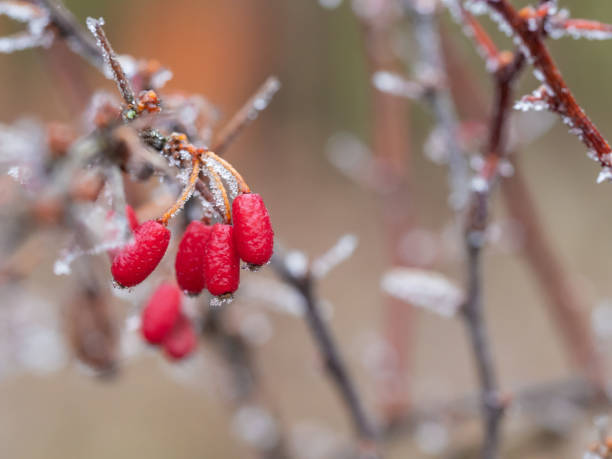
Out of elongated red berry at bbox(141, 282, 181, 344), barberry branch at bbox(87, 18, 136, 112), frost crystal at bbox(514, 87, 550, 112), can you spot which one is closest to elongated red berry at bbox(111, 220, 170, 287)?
barberry branch at bbox(87, 18, 136, 112)

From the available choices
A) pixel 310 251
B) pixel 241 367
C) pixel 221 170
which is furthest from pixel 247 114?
pixel 310 251

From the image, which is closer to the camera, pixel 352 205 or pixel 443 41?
pixel 443 41

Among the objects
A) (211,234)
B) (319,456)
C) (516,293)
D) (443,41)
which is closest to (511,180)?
(443,41)

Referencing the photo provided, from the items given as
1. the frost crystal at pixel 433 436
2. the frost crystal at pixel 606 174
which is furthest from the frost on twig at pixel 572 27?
the frost crystal at pixel 433 436

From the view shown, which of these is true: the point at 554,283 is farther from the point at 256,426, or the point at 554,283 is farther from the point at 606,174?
the point at 606,174

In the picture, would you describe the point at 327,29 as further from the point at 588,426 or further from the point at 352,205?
the point at 588,426

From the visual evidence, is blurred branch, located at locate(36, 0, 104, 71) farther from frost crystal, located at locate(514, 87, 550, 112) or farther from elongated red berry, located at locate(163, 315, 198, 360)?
frost crystal, located at locate(514, 87, 550, 112)

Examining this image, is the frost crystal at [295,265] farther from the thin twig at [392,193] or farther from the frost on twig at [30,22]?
the thin twig at [392,193]
